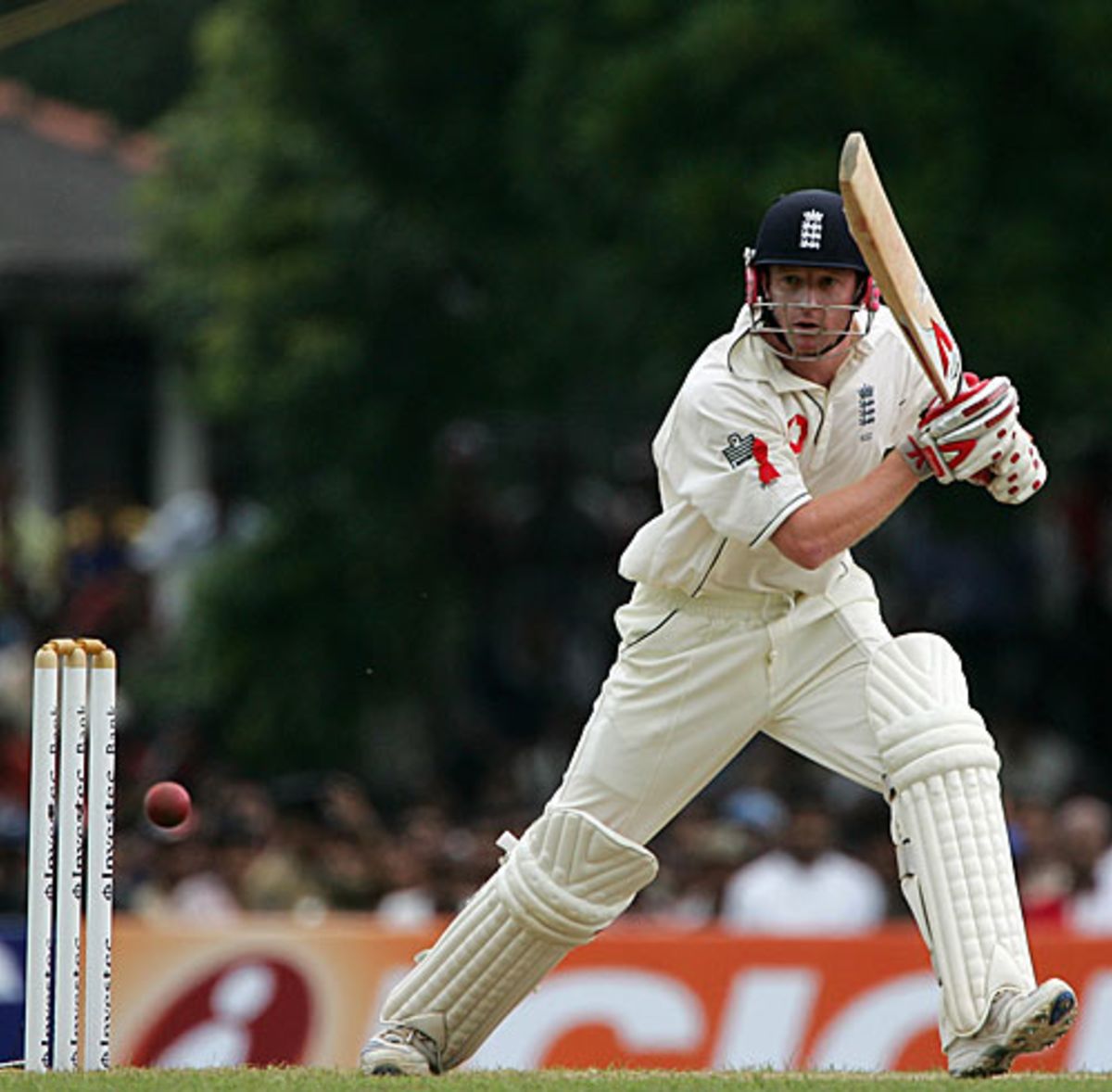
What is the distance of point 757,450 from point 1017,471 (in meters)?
0.50

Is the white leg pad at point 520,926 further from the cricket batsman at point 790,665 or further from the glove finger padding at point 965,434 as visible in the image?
the glove finger padding at point 965,434

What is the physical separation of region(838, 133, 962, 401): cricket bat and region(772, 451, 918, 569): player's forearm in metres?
0.18

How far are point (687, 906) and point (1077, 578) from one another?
3.49 metres

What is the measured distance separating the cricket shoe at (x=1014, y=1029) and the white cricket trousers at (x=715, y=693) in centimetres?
57

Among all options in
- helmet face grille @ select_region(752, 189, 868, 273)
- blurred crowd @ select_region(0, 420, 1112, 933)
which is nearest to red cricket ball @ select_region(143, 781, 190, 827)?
helmet face grille @ select_region(752, 189, 868, 273)

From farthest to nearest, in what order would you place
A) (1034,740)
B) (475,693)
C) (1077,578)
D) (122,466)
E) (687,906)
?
(122,466), (475,693), (1077,578), (1034,740), (687,906)

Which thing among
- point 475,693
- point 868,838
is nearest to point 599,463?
point 475,693

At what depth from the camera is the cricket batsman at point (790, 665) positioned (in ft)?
18.2

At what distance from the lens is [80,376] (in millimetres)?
19875

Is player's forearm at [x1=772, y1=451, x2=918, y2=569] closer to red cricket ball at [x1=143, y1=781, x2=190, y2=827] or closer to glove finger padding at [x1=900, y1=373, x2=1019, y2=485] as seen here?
glove finger padding at [x1=900, y1=373, x2=1019, y2=485]

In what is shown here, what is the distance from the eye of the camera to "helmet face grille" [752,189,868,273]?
18.7ft

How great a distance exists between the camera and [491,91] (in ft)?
42.7

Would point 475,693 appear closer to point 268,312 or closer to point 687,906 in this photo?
point 268,312

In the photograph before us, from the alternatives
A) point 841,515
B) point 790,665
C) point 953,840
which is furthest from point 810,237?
point 953,840
